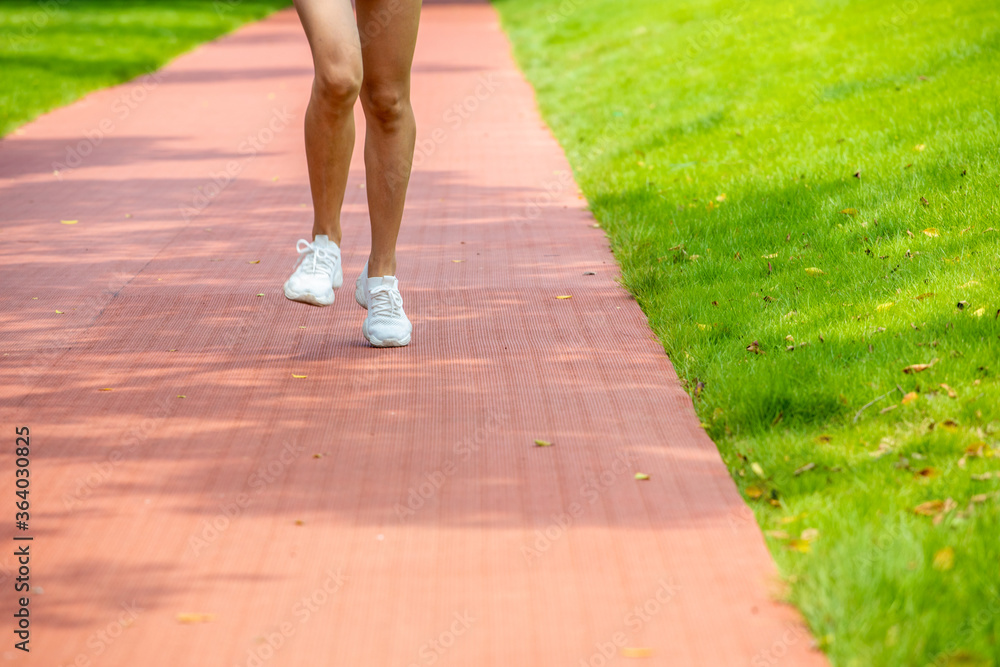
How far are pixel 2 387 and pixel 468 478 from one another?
A: 75.8 inches

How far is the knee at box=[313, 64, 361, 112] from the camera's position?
12.7ft

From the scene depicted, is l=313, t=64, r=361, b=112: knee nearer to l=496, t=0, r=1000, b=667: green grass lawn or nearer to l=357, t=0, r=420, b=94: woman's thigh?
l=357, t=0, r=420, b=94: woman's thigh

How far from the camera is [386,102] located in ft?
13.8

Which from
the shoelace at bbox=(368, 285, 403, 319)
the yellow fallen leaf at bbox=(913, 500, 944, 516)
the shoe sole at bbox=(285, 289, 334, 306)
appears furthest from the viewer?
the shoelace at bbox=(368, 285, 403, 319)

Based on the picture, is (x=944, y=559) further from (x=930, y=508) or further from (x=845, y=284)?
(x=845, y=284)

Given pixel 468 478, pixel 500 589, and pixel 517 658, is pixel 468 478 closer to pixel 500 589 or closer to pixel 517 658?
pixel 500 589

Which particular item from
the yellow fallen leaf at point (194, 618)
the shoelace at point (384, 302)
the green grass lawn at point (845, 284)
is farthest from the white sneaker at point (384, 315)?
the yellow fallen leaf at point (194, 618)

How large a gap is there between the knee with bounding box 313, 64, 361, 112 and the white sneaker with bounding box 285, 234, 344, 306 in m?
0.53

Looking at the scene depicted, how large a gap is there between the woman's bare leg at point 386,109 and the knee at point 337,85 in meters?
0.18

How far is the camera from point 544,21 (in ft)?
65.7

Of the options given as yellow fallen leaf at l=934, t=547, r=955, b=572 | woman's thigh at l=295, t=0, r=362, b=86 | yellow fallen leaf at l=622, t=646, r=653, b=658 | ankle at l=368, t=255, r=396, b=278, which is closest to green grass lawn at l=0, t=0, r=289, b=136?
ankle at l=368, t=255, r=396, b=278

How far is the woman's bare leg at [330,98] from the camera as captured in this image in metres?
3.84

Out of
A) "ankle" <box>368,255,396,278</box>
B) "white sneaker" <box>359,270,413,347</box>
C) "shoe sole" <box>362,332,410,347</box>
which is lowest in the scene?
"shoe sole" <box>362,332,410,347</box>

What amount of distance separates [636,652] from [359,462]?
1243mm
